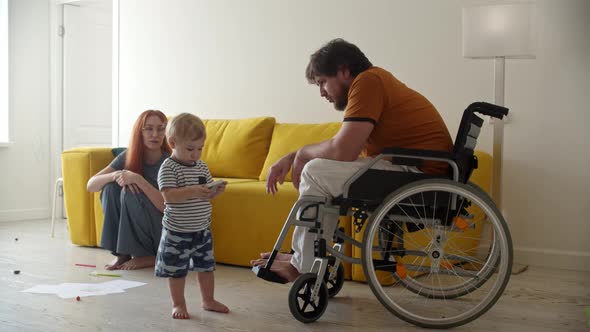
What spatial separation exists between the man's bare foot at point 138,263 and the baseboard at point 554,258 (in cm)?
195

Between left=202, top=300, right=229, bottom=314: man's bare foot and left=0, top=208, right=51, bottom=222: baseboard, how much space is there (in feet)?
11.1

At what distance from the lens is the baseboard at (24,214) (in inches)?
216

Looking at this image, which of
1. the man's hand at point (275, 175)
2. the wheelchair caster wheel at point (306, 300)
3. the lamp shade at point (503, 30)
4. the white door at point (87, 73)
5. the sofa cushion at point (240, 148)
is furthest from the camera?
the white door at point (87, 73)

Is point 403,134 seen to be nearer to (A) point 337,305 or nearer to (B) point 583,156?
(A) point 337,305

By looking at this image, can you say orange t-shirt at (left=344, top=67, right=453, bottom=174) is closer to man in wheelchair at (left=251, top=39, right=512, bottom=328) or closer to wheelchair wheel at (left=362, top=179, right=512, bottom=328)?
man in wheelchair at (left=251, top=39, right=512, bottom=328)

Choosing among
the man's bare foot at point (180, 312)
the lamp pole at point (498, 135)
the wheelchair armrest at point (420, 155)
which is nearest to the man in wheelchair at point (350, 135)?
the wheelchair armrest at point (420, 155)

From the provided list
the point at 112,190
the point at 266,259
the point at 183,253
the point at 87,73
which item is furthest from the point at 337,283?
the point at 87,73

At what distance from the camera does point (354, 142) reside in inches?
96.9

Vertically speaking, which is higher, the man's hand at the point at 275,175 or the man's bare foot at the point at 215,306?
the man's hand at the point at 275,175

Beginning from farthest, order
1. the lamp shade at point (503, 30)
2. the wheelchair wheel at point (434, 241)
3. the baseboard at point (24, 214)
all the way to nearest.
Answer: the baseboard at point (24, 214)
the lamp shade at point (503, 30)
the wheelchair wheel at point (434, 241)

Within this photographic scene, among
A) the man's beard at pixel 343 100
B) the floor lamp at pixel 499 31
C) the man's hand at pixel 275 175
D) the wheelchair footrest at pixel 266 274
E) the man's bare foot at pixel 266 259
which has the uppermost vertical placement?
the floor lamp at pixel 499 31

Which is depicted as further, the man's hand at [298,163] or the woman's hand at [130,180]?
the woman's hand at [130,180]

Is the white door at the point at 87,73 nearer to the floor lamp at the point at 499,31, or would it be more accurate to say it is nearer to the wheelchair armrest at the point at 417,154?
the floor lamp at the point at 499,31

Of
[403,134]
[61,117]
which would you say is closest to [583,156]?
[403,134]
